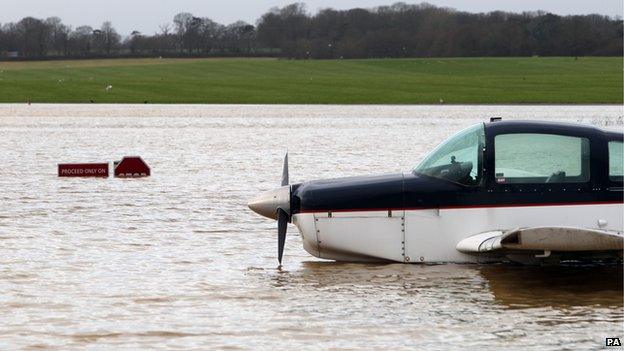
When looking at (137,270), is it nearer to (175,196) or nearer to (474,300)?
(474,300)

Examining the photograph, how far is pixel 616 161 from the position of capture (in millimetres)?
13227

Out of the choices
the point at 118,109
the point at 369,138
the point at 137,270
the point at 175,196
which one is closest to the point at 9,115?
the point at 118,109

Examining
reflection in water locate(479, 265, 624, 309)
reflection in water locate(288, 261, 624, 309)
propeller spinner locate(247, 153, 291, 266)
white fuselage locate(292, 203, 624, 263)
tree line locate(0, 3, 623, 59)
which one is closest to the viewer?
reflection in water locate(479, 265, 624, 309)

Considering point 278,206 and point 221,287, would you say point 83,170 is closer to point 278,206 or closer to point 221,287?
point 278,206

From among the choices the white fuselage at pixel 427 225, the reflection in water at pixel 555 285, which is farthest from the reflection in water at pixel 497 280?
the white fuselage at pixel 427 225

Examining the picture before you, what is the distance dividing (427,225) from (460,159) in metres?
0.80

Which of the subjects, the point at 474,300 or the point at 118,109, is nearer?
the point at 474,300

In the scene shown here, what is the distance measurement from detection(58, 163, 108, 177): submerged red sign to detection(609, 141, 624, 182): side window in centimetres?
1491

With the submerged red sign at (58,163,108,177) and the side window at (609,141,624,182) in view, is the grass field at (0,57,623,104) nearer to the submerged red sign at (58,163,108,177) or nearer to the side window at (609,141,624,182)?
the submerged red sign at (58,163,108,177)

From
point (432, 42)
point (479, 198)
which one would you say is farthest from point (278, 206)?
point (432, 42)

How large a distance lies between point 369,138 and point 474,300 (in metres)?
29.7

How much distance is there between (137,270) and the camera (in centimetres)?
1395

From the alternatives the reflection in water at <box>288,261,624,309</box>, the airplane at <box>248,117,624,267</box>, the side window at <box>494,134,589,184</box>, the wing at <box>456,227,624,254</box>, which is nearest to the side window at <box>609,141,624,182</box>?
the airplane at <box>248,117,624,267</box>

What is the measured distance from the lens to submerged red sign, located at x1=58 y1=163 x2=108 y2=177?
85.1 feet
